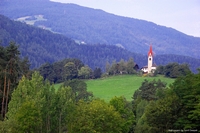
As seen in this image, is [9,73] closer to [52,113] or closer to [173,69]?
[52,113]

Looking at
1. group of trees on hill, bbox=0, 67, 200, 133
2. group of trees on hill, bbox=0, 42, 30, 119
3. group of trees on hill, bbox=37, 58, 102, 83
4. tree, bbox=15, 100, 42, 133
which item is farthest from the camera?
group of trees on hill, bbox=37, 58, 102, 83

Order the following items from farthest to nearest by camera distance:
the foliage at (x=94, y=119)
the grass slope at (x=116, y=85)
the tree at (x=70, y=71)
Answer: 1. the tree at (x=70, y=71)
2. the grass slope at (x=116, y=85)
3. the foliage at (x=94, y=119)

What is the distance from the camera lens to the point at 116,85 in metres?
119

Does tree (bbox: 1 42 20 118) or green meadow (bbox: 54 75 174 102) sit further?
green meadow (bbox: 54 75 174 102)

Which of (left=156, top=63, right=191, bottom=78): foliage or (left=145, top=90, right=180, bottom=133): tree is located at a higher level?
(left=156, top=63, right=191, bottom=78): foliage

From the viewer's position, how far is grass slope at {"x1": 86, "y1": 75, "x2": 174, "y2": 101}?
10644 centimetres

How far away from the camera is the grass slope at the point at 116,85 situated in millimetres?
106438

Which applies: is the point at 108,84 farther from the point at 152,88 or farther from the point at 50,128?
the point at 50,128

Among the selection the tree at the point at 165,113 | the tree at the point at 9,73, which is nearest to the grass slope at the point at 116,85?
the tree at the point at 9,73

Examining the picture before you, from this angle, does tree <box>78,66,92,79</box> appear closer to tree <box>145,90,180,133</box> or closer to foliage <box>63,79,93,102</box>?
foliage <box>63,79,93,102</box>

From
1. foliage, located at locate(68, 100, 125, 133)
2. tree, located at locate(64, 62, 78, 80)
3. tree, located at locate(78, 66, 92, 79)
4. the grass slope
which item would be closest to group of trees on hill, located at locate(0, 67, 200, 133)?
foliage, located at locate(68, 100, 125, 133)

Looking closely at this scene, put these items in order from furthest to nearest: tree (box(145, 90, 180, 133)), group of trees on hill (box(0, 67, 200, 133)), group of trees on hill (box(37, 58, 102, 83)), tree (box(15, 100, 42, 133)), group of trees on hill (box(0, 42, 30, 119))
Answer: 1. group of trees on hill (box(37, 58, 102, 83))
2. group of trees on hill (box(0, 42, 30, 119))
3. tree (box(145, 90, 180, 133))
4. tree (box(15, 100, 42, 133))
5. group of trees on hill (box(0, 67, 200, 133))

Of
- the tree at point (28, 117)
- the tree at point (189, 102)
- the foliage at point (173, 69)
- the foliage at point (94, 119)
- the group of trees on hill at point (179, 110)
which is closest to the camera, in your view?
the tree at point (189, 102)

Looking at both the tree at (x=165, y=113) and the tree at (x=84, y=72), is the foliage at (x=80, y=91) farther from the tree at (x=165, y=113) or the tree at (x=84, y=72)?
the tree at (x=84, y=72)
